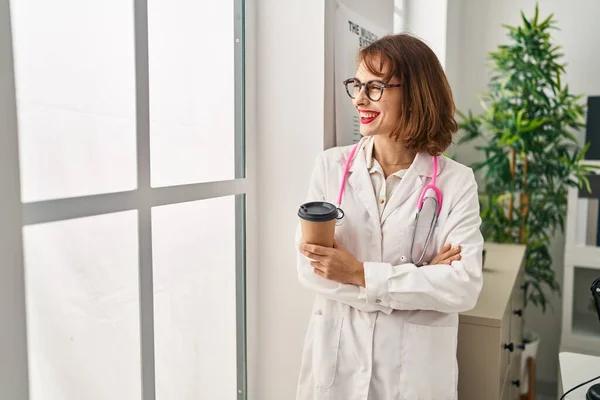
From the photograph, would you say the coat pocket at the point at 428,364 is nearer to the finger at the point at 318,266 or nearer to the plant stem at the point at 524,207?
the finger at the point at 318,266

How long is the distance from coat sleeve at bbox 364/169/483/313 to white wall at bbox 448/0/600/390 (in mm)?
2265

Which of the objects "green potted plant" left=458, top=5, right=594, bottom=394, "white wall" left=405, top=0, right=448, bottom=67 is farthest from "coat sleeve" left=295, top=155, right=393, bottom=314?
"white wall" left=405, top=0, right=448, bottom=67

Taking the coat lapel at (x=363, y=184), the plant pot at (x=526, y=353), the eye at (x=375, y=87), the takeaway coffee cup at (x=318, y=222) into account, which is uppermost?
the eye at (x=375, y=87)

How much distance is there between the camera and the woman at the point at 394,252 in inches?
50.0

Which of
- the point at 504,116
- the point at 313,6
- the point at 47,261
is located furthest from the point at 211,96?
the point at 504,116

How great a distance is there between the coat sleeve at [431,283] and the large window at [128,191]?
0.44m

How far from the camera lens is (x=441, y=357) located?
4.35ft

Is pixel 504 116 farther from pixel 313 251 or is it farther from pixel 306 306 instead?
pixel 313 251

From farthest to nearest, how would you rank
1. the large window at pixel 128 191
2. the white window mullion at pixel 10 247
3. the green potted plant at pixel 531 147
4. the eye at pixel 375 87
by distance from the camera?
1. the green potted plant at pixel 531 147
2. the eye at pixel 375 87
3. the large window at pixel 128 191
4. the white window mullion at pixel 10 247

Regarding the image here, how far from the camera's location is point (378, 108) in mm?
1321

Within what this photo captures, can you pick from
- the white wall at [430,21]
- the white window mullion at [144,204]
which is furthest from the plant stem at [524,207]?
the white window mullion at [144,204]

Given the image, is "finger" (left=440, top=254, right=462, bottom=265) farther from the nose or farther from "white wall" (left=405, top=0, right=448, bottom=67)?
"white wall" (left=405, top=0, right=448, bottom=67)

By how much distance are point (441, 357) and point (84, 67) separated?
104cm

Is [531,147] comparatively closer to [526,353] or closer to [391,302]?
[526,353]
